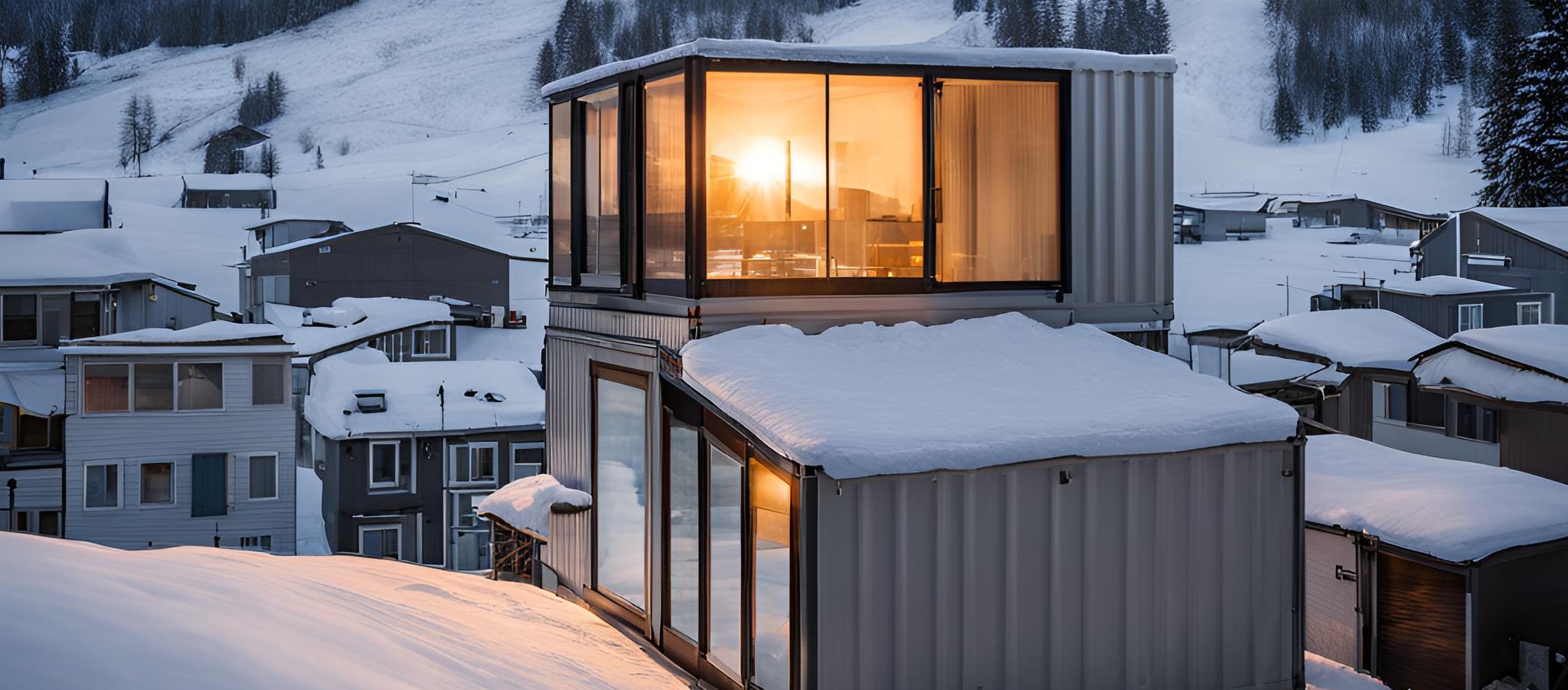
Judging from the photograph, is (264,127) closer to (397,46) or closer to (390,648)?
(397,46)

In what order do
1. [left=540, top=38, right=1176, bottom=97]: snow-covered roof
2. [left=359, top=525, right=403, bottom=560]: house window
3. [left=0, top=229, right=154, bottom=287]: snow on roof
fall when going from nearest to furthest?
[left=540, top=38, right=1176, bottom=97]: snow-covered roof < [left=359, top=525, right=403, bottom=560]: house window < [left=0, top=229, right=154, bottom=287]: snow on roof

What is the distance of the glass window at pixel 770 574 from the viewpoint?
7.40 meters

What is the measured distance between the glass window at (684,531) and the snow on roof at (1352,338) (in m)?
16.0

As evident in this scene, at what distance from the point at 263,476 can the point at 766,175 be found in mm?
19314

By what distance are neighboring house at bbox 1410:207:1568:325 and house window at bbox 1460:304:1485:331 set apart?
1693 mm

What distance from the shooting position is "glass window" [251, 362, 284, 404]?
25062 millimetres

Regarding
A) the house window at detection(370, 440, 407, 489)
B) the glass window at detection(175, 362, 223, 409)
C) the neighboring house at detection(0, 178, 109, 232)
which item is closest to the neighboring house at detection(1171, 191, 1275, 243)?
the house window at detection(370, 440, 407, 489)

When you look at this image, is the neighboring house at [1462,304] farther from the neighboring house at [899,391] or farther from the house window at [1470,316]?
the neighboring house at [899,391]

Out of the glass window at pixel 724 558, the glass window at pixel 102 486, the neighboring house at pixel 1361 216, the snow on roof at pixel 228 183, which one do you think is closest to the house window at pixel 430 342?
the glass window at pixel 102 486

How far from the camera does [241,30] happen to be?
561 feet

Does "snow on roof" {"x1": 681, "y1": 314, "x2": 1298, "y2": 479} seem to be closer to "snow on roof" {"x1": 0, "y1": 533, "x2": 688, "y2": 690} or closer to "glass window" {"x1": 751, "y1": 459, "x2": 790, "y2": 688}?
"glass window" {"x1": 751, "y1": 459, "x2": 790, "y2": 688}

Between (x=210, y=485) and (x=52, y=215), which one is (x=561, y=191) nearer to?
(x=210, y=485)

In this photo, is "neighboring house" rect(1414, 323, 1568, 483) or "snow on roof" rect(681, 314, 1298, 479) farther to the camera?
"neighboring house" rect(1414, 323, 1568, 483)

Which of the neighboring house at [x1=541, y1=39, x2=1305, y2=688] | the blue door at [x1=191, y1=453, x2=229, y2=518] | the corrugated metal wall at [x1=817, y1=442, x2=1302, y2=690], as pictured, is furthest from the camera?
the blue door at [x1=191, y1=453, x2=229, y2=518]
